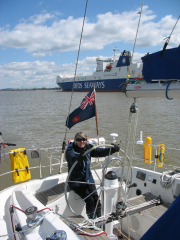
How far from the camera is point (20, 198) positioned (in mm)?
2615

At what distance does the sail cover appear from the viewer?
1959 mm

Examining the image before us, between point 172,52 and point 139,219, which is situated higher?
point 172,52

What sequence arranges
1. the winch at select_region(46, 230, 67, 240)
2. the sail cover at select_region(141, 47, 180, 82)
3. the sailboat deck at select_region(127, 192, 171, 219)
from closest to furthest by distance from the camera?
the winch at select_region(46, 230, 67, 240) < the sail cover at select_region(141, 47, 180, 82) < the sailboat deck at select_region(127, 192, 171, 219)

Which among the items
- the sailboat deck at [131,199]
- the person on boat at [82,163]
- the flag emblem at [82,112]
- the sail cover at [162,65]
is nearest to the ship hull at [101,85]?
the flag emblem at [82,112]

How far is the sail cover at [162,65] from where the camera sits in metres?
1.96

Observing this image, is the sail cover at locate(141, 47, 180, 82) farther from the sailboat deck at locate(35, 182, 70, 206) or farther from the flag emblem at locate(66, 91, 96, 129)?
the sailboat deck at locate(35, 182, 70, 206)

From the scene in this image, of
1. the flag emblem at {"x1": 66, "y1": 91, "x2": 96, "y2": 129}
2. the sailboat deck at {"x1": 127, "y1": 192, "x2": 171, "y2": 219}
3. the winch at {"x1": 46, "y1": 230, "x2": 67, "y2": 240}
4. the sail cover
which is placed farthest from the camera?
the flag emblem at {"x1": 66, "y1": 91, "x2": 96, "y2": 129}

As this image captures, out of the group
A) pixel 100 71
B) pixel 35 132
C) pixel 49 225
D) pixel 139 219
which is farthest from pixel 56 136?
pixel 100 71

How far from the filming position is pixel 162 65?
2.08m

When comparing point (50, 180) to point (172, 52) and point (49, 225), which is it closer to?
point (49, 225)

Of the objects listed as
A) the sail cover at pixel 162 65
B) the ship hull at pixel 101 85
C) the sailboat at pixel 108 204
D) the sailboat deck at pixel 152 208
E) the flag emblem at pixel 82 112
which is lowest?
the sailboat deck at pixel 152 208

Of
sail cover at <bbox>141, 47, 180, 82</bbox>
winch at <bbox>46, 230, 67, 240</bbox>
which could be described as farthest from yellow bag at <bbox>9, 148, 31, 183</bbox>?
sail cover at <bbox>141, 47, 180, 82</bbox>

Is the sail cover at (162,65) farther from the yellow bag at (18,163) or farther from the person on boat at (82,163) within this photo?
the yellow bag at (18,163)

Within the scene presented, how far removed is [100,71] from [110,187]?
183 ft
